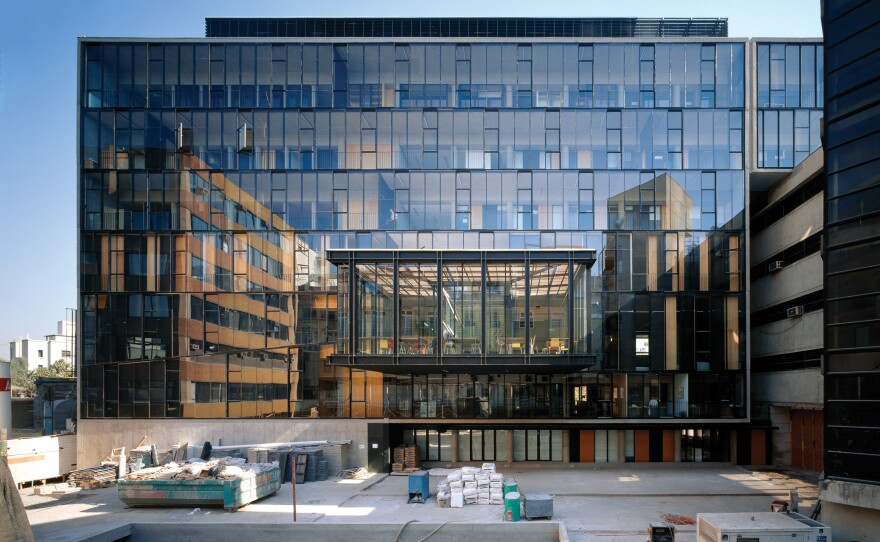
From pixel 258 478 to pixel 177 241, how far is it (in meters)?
15.7

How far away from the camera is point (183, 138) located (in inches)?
1390

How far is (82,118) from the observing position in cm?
3556

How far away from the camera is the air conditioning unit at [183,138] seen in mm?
35219

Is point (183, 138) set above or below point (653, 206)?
above

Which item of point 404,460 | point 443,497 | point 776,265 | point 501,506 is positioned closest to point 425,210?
point 404,460

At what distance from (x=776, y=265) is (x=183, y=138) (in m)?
Answer: 34.1

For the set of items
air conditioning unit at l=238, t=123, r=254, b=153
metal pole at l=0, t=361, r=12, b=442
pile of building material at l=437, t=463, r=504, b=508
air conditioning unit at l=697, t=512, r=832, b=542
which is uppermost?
air conditioning unit at l=238, t=123, r=254, b=153

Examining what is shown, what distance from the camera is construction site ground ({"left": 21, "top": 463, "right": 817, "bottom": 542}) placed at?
22016 mm

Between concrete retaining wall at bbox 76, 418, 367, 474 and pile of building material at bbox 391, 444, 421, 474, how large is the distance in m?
1.91

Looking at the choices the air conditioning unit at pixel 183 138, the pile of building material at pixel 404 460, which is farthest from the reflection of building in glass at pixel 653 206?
the air conditioning unit at pixel 183 138

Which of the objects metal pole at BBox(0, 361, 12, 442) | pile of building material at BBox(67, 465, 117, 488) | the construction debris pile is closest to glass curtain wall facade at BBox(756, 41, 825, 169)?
the construction debris pile

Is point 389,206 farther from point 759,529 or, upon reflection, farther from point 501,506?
point 759,529

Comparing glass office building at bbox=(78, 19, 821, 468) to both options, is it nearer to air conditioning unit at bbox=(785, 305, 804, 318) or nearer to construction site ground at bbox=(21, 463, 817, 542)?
air conditioning unit at bbox=(785, 305, 804, 318)

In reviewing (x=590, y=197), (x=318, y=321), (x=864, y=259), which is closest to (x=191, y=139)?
(x=318, y=321)
